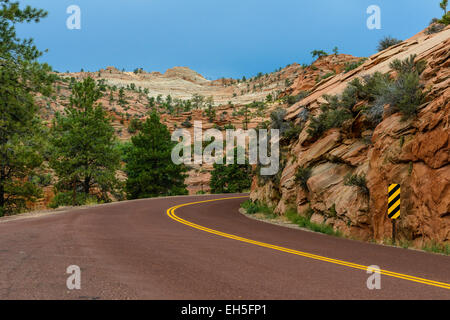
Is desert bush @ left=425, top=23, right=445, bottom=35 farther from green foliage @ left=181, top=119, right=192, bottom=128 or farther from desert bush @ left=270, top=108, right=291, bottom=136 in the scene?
green foliage @ left=181, top=119, right=192, bottom=128

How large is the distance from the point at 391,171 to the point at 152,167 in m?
32.5

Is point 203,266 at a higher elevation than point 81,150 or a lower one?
lower

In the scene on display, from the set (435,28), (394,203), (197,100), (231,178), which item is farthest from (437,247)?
(197,100)

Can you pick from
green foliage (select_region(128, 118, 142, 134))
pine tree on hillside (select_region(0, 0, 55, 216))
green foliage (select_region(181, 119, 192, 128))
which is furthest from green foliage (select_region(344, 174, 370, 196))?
green foliage (select_region(128, 118, 142, 134))

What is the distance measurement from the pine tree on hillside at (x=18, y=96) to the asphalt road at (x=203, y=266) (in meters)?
11.7

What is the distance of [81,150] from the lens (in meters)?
31.4

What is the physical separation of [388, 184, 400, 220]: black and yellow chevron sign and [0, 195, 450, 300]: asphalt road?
1.14m

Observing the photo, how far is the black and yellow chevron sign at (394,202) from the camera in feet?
34.4

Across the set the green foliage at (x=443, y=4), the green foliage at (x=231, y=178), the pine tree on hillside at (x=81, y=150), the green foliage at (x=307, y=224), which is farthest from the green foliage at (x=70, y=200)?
the green foliage at (x=443, y=4)

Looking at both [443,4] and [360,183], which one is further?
[443,4]

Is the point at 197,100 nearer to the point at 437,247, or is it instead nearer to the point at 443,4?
the point at 443,4

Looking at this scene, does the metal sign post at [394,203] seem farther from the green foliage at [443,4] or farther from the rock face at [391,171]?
the green foliage at [443,4]

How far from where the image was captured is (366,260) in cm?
802
